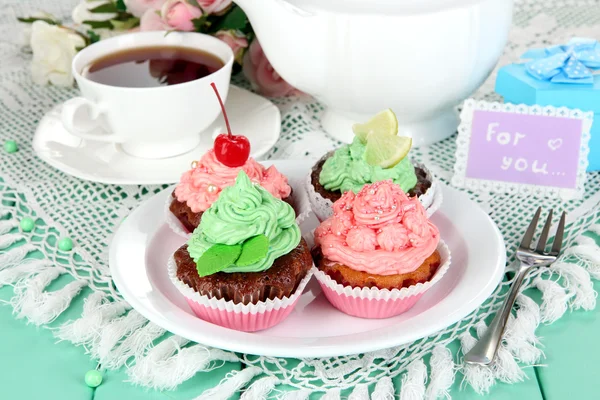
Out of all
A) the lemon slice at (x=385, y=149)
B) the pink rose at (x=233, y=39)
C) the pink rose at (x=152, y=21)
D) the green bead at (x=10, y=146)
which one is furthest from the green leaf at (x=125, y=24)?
the lemon slice at (x=385, y=149)

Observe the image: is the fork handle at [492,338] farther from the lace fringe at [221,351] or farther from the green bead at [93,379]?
the green bead at [93,379]

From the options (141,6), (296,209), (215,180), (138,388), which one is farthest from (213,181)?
(141,6)

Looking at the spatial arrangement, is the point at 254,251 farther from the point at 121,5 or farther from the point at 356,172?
the point at 121,5

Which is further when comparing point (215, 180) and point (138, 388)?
point (215, 180)

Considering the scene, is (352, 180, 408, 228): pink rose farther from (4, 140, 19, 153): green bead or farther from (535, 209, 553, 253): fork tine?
(4, 140, 19, 153): green bead

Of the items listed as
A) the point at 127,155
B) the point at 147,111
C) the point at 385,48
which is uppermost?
the point at 385,48

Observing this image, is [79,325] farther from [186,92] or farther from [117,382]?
[186,92]
